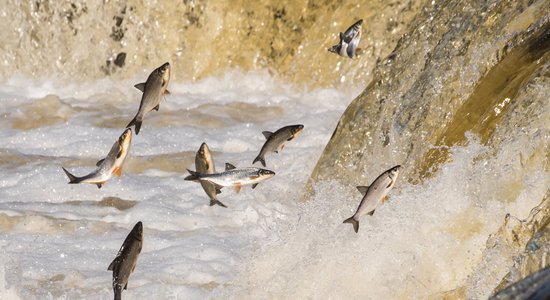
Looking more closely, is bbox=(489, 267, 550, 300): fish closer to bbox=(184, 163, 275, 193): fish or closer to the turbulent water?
the turbulent water

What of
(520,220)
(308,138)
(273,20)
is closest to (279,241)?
(520,220)

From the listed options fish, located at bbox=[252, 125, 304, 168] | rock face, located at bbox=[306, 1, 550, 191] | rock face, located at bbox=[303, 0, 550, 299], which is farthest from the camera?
fish, located at bbox=[252, 125, 304, 168]

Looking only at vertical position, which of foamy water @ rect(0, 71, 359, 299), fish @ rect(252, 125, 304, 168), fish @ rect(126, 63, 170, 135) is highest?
fish @ rect(252, 125, 304, 168)

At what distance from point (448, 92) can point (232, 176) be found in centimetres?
121

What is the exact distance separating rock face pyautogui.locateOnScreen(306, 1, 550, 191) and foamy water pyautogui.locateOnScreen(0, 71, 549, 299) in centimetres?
12

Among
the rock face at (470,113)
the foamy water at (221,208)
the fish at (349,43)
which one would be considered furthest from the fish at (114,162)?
the fish at (349,43)

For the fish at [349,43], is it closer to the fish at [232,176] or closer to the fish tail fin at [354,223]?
the fish at [232,176]

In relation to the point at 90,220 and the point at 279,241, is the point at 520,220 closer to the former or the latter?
the point at 279,241

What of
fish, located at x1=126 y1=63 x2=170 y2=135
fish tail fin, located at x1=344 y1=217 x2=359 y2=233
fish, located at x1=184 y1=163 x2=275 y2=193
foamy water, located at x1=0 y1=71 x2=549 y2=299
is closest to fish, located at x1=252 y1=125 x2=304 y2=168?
foamy water, located at x1=0 y1=71 x2=549 y2=299

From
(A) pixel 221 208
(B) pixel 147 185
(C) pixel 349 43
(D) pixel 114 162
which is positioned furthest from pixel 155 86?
(B) pixel 147 185

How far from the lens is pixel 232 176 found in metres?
5.16

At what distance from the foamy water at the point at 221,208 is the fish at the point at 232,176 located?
0.44 metres

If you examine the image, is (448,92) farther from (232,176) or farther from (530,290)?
(530,290)

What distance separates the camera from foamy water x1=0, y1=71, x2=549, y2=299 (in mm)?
4789
